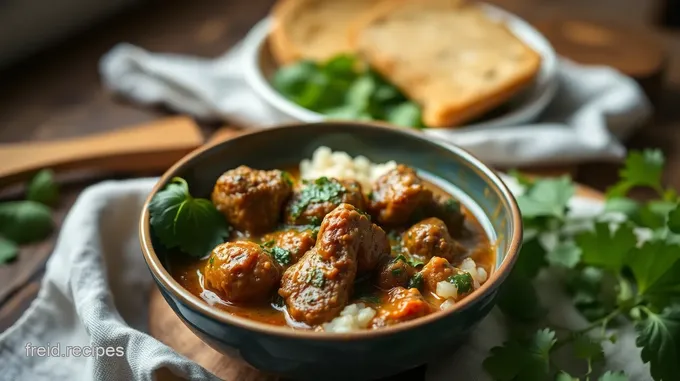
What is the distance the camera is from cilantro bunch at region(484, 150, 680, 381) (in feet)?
7.84

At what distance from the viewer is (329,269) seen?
213 centimetres

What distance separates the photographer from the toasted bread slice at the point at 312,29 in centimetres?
434

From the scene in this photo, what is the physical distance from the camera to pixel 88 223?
110 inches

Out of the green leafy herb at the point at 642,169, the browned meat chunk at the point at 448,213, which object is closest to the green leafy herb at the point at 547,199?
the green leafy herb at the point at 642,169

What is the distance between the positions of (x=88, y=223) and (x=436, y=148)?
4.05 ft

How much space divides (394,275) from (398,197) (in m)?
0.32

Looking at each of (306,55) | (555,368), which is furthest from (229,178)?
(306,55)

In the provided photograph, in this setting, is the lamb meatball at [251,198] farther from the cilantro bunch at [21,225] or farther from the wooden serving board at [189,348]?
the cilantro bunch at [21,225]

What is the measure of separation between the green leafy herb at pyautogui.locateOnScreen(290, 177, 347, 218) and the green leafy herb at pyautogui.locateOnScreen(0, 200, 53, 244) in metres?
1.30

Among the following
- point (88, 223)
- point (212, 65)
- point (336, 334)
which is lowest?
point (212, 65)

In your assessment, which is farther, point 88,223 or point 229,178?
point 88,223

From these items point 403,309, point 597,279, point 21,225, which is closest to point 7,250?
point 21,225

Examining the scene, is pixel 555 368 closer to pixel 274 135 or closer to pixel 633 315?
pixel 633 315

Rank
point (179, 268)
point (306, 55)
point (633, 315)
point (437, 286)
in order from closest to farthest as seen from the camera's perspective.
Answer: point (437, 286) < point (179, 268) < point (633, 315) < point (306, 55)
